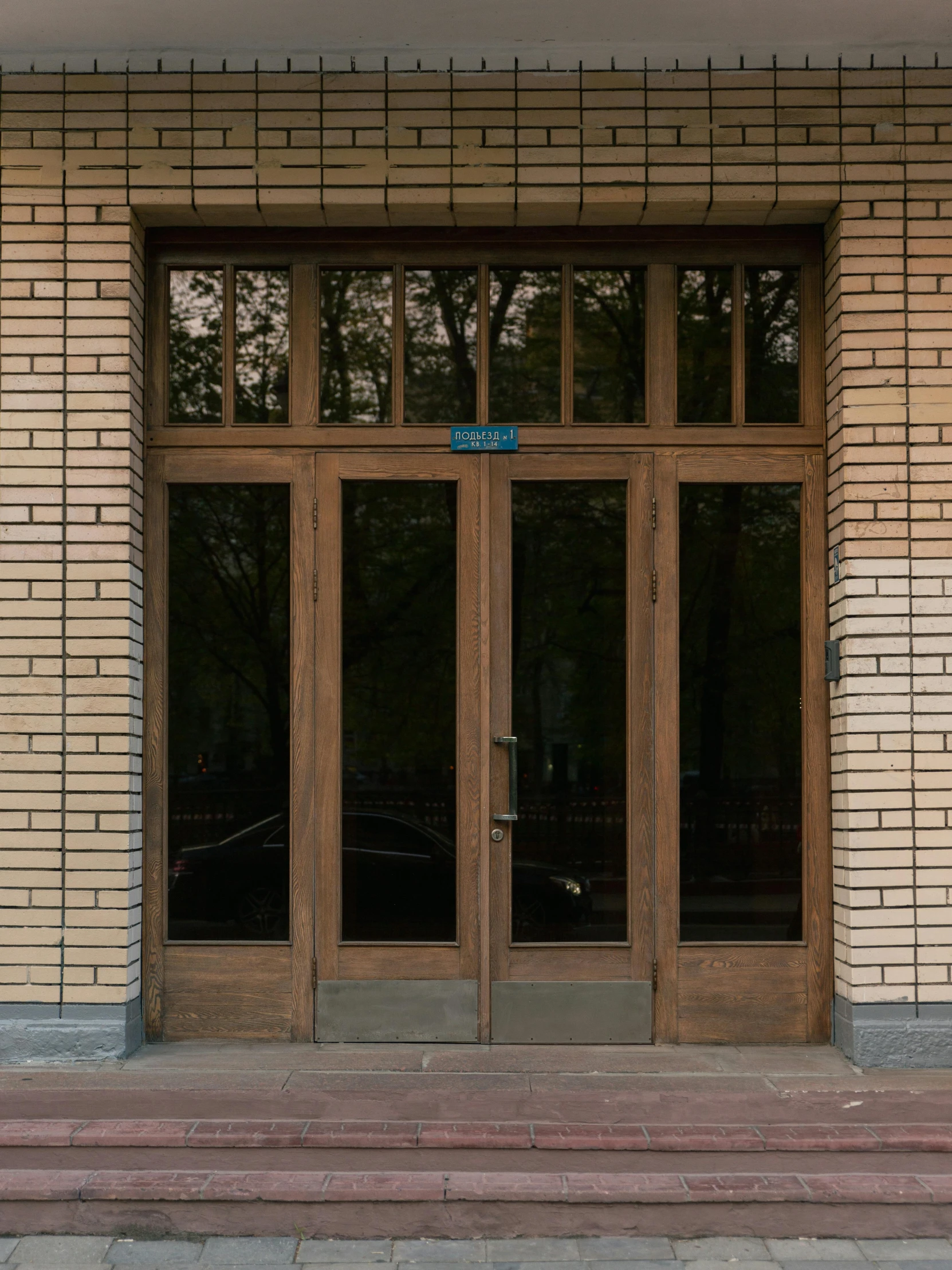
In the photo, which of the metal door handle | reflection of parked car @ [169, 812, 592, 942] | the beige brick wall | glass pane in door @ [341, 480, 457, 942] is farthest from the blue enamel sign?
reflection of parked car @ [169, 812, 592, 942]

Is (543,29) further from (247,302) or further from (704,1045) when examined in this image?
(704,1045)

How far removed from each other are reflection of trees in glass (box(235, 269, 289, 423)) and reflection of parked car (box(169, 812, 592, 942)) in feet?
6.50

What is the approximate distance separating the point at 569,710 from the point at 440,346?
1.90m

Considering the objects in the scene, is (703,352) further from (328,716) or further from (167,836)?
(167,836)

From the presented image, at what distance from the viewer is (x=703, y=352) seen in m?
5.88

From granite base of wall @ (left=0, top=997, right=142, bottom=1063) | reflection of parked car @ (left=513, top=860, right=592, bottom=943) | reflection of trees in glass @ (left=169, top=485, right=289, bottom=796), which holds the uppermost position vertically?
reflection of trees in glass @ (left=169, top=485, right=289, bottom=796)

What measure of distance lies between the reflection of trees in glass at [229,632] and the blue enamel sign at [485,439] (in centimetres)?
89

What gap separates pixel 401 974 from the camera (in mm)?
5695

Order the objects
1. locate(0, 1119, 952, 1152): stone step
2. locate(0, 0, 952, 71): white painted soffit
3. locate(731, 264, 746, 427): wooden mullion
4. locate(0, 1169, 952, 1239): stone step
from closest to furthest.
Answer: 1. locate(0, 1169, 952, 1239): stone step
2. locate(0, 1119, 952, 1152): stone step
3. locate(0, 0, 952, 71): white painted soffit
4. locate(731, 264, 746, 427): wooden mullion

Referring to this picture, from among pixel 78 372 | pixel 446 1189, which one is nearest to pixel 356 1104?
pixel 446 1189

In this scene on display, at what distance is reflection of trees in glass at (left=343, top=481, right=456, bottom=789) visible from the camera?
18.9ft

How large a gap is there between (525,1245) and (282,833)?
229 cm

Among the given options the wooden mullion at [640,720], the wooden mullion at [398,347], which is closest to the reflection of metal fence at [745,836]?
the wooden mullion at [640,720]

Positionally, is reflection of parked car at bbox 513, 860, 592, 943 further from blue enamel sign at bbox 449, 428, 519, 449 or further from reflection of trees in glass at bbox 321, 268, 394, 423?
reflection of trees in glass at bbox 321, 268, 394, 423
